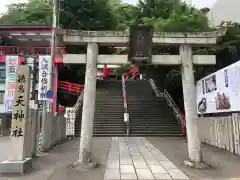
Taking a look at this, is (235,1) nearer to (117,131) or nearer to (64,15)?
(64,15)

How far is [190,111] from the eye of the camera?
9.16 meters

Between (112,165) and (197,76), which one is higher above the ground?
(197,76)

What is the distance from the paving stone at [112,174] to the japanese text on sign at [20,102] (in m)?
2.86

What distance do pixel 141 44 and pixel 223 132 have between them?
5926 millimetres

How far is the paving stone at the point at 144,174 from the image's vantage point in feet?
24.3

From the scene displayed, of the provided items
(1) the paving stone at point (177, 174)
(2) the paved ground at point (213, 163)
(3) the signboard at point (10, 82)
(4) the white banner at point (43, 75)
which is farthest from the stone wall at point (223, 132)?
(3) the signboard at point (10, 82)

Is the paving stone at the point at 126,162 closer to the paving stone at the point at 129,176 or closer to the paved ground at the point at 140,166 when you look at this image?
the paved ground at the point at 140,166

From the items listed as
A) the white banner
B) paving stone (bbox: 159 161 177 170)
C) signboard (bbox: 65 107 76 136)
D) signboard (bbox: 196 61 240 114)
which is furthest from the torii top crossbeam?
signboard (bbox: 65 107 76 136)

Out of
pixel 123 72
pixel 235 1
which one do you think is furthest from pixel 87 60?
pixel 123 72

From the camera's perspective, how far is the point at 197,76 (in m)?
21.1

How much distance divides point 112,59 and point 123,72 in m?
29.1

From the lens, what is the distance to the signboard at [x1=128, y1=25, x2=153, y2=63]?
912 centimetres

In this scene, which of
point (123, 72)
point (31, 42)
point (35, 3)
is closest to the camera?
point (31, 42)

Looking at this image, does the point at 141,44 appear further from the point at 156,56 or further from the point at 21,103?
the point at 21,103
